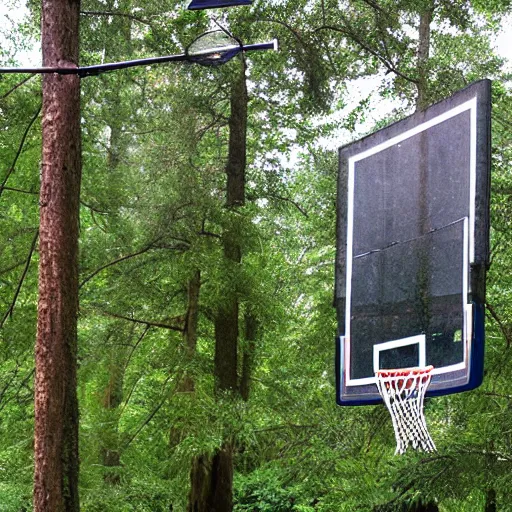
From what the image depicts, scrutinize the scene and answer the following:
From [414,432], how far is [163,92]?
7806 millimetres

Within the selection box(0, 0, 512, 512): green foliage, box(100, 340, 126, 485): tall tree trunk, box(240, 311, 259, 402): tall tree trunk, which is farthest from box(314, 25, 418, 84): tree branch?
box(100, 340, 126, 485): tall tree trunk

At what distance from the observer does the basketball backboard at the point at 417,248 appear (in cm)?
653

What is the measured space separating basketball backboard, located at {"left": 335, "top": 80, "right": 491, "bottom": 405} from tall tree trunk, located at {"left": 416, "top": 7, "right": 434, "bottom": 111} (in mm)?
3585

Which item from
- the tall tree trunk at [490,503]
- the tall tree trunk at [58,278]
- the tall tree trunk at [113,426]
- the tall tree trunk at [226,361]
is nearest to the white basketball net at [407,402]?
the tall tree trunk at [58,278]

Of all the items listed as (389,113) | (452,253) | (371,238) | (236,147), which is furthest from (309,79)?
(452,253)

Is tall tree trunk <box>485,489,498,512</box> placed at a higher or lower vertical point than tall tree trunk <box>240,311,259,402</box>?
lower

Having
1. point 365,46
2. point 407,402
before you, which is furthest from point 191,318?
point 407,402

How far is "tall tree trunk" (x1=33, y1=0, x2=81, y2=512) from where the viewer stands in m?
6.99

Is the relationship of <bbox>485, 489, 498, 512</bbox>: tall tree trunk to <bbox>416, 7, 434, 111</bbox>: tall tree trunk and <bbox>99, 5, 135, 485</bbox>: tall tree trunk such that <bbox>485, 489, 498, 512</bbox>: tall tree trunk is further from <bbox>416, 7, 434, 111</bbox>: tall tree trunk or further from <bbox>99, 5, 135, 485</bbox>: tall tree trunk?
<bbox>99, 5, 135, 485</bbox>: tall tree trunk

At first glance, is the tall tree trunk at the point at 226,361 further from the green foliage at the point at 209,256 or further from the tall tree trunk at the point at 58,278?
the tall tree trunk at the point at 58,278

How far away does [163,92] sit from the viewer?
12.9 m

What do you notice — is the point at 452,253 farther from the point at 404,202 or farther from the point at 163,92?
the point at 163,92

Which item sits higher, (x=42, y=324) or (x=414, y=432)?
(x=42, y=324)

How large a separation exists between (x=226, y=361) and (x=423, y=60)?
5.15 m
